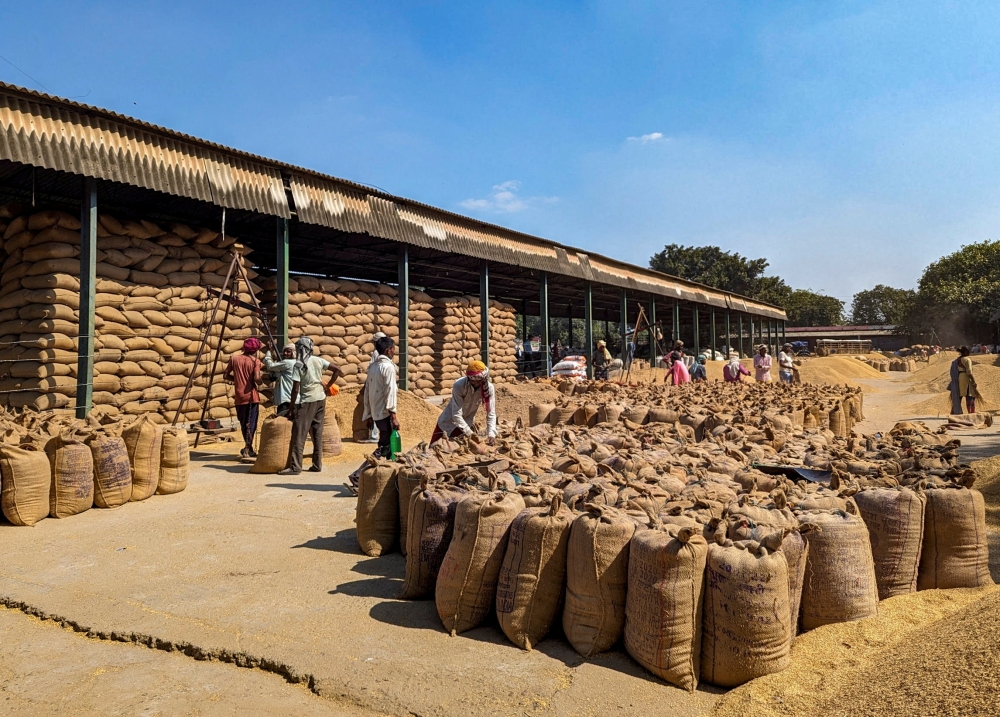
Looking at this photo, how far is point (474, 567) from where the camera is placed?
296cm

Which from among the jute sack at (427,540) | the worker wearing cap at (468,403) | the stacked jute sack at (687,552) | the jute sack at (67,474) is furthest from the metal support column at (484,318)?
the jute sack at (427,540)

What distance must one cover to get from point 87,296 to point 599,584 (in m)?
8.01

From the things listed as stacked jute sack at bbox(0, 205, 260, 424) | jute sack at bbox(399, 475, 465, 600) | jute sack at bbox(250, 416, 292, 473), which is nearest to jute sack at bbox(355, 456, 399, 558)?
jute sack at bbox(399, 475, 465, 600)

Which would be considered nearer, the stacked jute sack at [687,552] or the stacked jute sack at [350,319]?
the stacked jute sack at [687,552]

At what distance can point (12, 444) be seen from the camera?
4.83 metres

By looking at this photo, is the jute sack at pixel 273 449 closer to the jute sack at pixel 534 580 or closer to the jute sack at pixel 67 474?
the jute sack at pixel 67 474

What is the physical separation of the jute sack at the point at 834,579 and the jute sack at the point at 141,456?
5.42 meters

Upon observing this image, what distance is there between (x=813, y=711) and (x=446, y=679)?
53.3 inches

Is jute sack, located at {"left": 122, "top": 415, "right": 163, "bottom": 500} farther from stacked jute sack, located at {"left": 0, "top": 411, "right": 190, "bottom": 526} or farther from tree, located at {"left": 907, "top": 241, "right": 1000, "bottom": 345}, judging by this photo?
tree, located at {"left": 907, "top": 241, "right": 1000, "bottom": 345}

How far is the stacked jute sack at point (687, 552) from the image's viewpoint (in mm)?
2438

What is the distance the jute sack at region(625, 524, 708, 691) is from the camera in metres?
2.44

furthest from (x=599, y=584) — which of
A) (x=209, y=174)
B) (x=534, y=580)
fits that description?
(x=209, y=174)

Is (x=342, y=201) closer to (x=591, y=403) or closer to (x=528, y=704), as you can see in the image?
(x=591, y=403)

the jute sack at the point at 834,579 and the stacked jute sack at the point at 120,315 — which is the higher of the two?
the stacked jute sack at the point at 120,315
